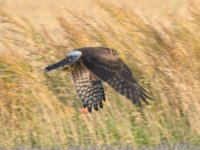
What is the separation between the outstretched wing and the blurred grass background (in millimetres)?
832

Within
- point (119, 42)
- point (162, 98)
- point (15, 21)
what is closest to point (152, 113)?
point (162, 98)

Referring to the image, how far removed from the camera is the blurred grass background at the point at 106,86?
361 inches

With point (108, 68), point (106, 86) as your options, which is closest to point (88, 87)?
point (108, 68)

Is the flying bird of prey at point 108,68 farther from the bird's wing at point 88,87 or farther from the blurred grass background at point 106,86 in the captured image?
the blurred grass background at point 106,86

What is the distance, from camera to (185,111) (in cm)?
948

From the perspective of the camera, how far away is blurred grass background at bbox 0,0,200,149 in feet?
30.1

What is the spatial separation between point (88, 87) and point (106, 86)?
71cm

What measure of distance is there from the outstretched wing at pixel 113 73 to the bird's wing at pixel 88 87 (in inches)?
15.2

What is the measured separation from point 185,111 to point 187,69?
0.48 metres

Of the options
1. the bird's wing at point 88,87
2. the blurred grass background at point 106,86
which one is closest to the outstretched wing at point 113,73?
the bird's wing at point 88,87

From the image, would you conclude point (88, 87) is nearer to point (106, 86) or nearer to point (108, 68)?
point (108, 68)

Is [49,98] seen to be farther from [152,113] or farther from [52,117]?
[152,113]

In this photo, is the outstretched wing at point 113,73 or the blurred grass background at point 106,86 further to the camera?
the blurred grass background at point 106,86

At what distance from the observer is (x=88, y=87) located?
8.99 meters
